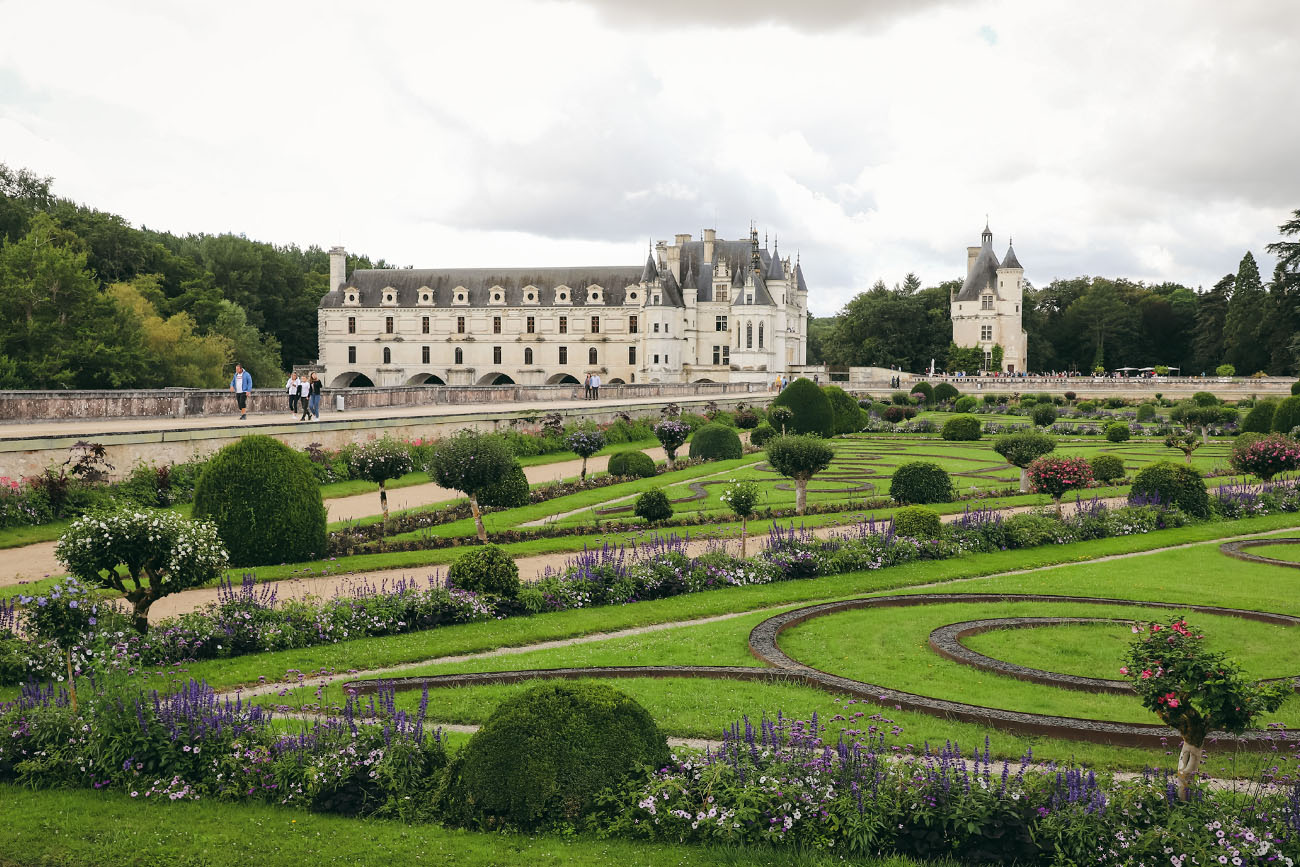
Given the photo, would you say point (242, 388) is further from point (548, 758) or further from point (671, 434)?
point (548, 758)

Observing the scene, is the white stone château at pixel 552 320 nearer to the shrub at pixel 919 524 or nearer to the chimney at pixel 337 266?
the chimney at pixel 337 266

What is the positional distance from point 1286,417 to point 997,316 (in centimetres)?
4809

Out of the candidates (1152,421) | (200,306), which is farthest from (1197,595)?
(200,306)

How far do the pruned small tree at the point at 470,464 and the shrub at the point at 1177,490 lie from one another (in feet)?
37.7

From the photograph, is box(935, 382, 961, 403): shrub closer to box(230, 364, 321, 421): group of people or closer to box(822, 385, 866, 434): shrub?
box(822, 385, 866, 434): shrub

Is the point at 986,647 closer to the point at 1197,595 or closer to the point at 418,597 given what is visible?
the point at 1197,595

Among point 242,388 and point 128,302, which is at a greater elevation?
point 128,302

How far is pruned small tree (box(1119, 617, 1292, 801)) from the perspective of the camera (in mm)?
5836

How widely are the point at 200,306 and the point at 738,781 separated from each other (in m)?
57.7

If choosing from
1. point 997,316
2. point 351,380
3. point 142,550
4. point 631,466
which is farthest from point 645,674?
point 997,316

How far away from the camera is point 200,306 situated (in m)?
57.3

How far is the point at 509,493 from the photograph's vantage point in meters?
19.5

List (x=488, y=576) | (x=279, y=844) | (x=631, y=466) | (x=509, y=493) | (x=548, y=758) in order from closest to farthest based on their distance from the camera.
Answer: (x=279, y=844)
(x=548, y=758)
(x=488, y=576)
(x=509, y=493)
(x=631, y=466)

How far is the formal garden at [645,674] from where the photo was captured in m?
6.04
